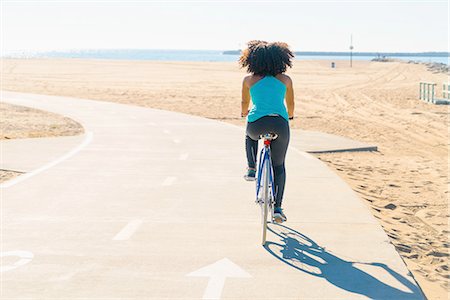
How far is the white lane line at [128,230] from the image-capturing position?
23.5 ft

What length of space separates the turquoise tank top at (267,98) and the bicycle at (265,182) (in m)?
0.21

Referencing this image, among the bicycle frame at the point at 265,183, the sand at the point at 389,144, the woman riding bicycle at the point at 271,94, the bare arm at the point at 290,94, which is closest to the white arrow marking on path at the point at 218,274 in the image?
the bicycle frame at the point at 265,183

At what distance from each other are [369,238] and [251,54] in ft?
7.03

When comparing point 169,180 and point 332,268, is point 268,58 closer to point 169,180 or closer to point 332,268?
point 332,268

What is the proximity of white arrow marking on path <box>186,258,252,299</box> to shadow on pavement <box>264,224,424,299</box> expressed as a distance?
0.50m

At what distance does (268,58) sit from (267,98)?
1.25 feet

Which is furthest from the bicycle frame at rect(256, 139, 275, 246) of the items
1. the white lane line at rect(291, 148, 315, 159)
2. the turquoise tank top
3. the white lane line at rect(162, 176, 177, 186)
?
the white lane line at rect(291, 148, 315, 159)

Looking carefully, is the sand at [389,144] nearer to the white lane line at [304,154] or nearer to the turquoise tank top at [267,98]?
the white lane line at [304,154]

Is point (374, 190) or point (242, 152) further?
point (242, 152)

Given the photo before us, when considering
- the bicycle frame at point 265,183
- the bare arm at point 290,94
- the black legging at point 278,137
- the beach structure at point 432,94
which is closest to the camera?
the bicycle frame at point 265,183

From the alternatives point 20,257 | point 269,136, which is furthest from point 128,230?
point 269,136

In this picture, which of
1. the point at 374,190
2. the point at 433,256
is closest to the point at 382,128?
the point at 374,190

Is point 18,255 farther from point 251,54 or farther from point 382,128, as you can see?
point 382,128

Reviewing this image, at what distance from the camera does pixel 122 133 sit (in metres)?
16.9
